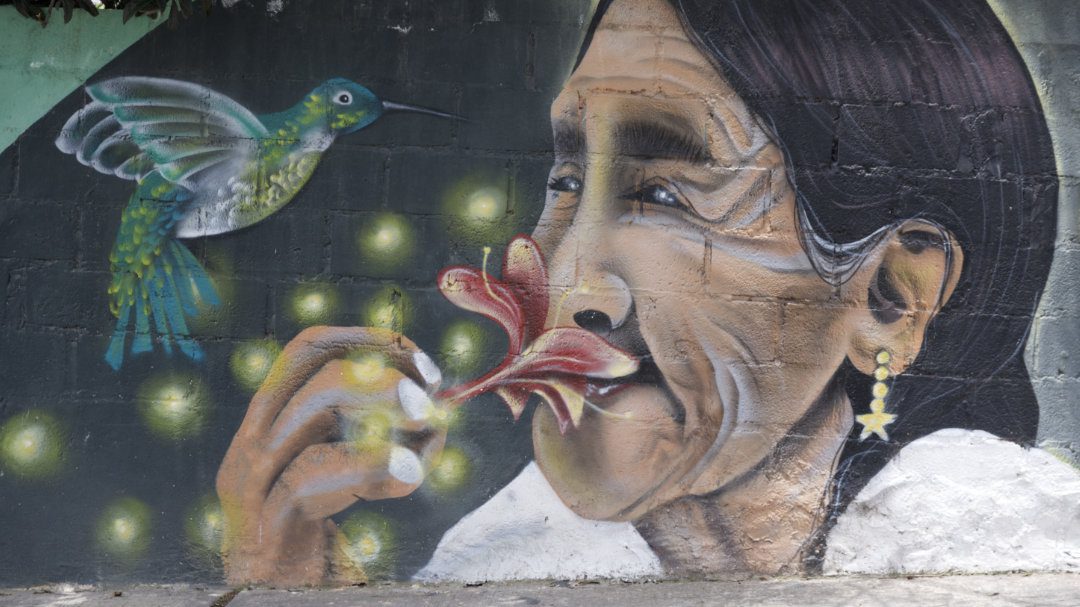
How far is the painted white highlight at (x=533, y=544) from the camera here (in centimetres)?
411

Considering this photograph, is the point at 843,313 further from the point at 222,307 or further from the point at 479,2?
the point at 222,307

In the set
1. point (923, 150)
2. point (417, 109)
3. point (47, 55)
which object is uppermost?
point (47, 55)

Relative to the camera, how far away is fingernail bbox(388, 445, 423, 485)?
13.3 ft

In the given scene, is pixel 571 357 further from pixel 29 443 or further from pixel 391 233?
pixel 29 443

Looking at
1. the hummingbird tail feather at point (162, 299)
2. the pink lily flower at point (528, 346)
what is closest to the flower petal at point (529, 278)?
the pink lily flower at point (528, 346)

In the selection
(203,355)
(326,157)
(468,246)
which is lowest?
(203,355)

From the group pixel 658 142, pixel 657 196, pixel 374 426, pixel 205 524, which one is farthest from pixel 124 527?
pixel 658 142

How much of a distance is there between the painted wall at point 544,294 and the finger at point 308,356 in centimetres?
2

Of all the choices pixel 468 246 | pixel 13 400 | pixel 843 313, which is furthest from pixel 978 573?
pixel 13 400

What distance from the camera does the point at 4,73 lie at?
399 centimetres

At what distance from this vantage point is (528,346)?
13.4 ft

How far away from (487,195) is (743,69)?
4.07ft

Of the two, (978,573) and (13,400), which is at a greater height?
(13,400)

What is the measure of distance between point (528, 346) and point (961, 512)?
2042 mm
